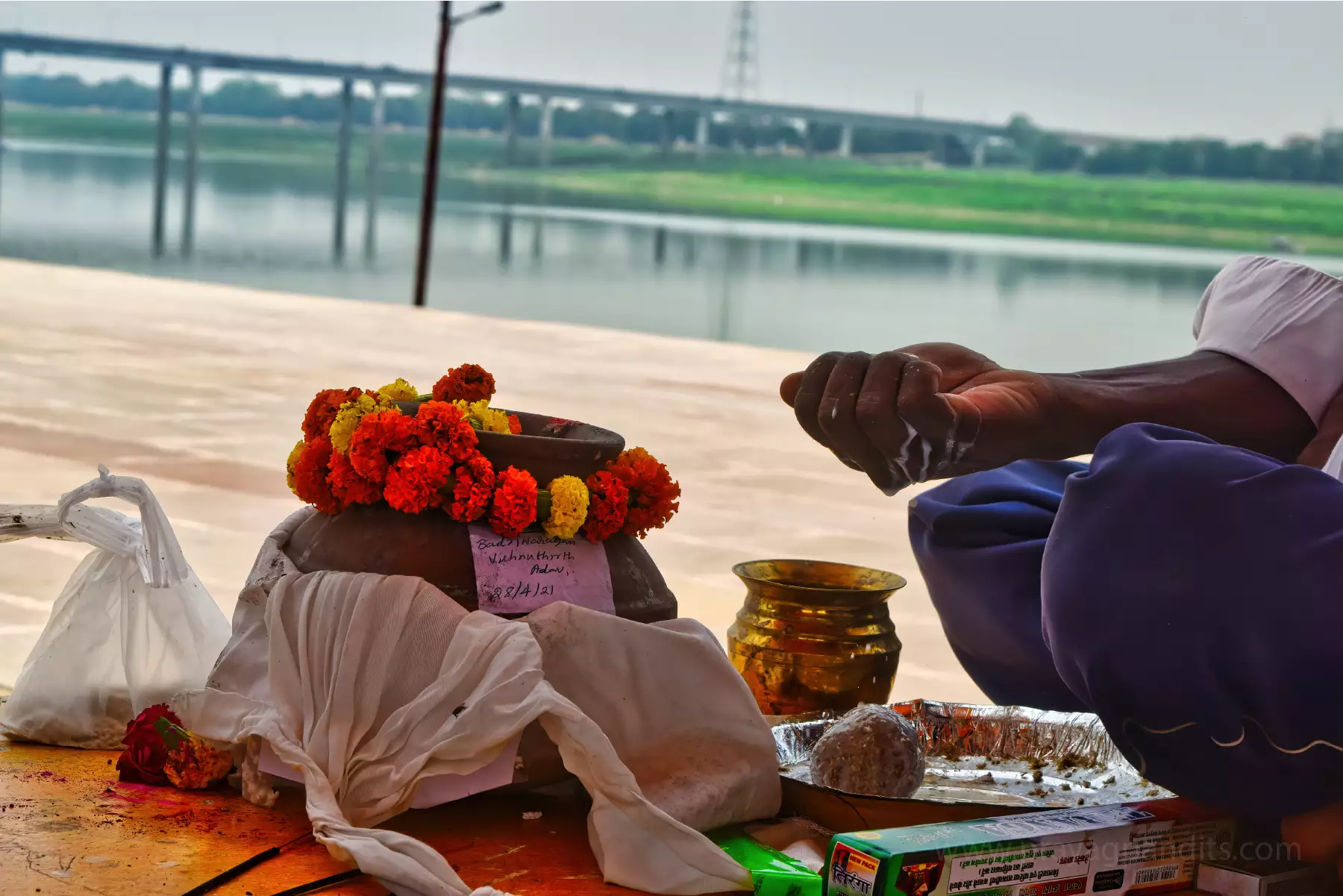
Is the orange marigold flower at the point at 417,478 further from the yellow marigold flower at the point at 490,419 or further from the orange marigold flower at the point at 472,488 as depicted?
the yellow marigold flower at the point at 490,419

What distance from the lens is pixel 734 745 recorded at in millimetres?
2293

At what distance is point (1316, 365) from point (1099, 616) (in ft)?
2.74

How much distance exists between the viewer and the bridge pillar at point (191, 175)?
4212 cm

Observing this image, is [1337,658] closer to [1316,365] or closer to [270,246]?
[1316,365]

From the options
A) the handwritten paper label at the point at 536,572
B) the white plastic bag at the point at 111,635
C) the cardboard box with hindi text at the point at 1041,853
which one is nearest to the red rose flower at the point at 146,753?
the white plastic bag at the point at 111,635

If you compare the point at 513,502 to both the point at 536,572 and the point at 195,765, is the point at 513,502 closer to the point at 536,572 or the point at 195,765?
the point at 536,572

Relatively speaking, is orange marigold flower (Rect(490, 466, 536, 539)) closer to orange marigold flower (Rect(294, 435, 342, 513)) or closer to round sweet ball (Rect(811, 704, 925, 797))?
orange marigold flower (Rect(294, 435, 342, 513))

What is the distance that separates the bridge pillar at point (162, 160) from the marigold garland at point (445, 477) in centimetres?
3808

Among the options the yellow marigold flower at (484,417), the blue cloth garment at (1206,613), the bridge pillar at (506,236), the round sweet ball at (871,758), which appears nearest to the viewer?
the blue cloth garment at (1206,613)

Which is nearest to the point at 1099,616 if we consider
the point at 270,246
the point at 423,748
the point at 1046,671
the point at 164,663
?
the point at 1046,671

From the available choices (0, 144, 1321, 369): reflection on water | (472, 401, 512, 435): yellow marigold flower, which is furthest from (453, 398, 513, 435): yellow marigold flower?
(0, 144, 1321, 369): reflection on water

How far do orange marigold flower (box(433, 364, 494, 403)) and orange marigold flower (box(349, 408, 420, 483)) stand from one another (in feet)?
0.82

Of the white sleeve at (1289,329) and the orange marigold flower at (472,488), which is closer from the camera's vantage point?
the orange marigold flower at (472,488)

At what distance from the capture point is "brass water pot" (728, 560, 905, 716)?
266cm
